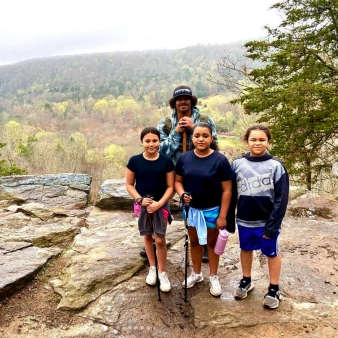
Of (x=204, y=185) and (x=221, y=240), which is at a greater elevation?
(x=204, y=185)

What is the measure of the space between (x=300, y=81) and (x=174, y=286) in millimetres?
5911

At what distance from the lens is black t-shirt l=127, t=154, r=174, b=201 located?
272cm

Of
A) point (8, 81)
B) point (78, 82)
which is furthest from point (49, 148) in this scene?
point (8, 81)

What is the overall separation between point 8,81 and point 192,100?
496ft

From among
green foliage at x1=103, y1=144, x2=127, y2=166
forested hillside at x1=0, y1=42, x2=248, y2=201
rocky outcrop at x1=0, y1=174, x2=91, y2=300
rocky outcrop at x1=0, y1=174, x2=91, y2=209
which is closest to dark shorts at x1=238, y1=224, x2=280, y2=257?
rocky outcrop at x1=0, y1=174, x2=91, y2=300

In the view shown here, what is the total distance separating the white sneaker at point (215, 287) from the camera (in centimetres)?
281

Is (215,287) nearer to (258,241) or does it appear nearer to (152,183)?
(258,241)

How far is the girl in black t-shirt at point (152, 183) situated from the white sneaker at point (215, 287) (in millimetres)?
405

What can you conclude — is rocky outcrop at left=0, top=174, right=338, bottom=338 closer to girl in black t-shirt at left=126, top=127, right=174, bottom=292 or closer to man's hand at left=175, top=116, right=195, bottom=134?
girl in black t-shirt at left=126, top=127, right=174, bottom=292

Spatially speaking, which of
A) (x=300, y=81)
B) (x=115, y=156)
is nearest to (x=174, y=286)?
(x=300, y=81)

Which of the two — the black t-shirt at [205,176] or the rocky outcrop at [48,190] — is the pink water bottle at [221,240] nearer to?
the black t-shirt at [205,176]

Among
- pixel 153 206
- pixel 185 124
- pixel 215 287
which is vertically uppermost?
pixel 185 124

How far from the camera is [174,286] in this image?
3039mm

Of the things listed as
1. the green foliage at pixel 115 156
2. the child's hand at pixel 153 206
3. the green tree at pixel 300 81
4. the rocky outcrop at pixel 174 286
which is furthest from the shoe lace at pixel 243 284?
the green foliage at pixel 115 156
